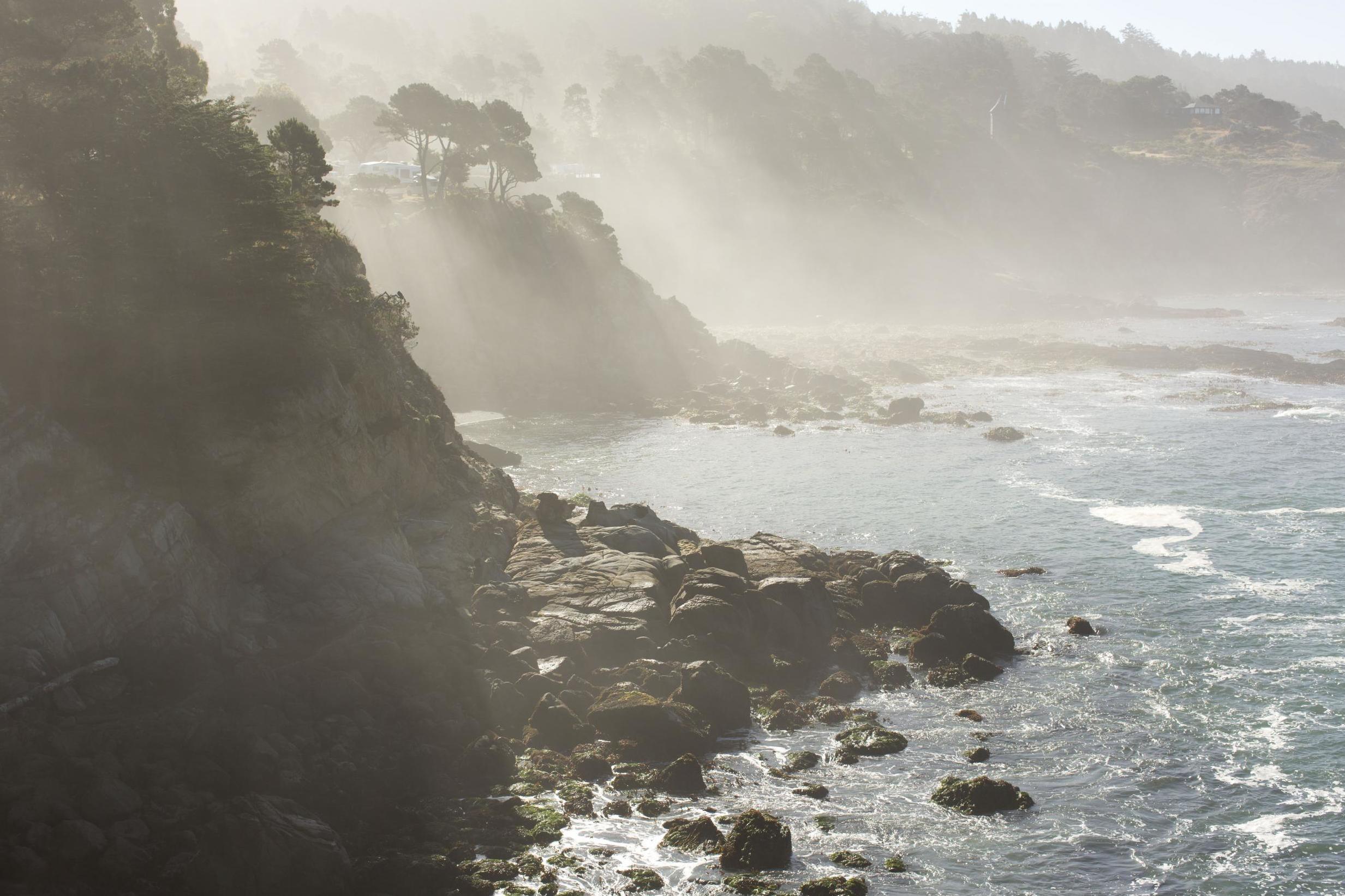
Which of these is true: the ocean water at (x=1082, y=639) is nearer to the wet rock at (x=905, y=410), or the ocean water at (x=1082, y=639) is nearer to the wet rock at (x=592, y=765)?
the wet rock at (x=592, y=765)

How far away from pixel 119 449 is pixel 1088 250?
18945 cm

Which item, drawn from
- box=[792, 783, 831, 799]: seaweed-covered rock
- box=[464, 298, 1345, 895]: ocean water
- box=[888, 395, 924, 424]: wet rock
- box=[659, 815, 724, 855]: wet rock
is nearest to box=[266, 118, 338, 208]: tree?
box=[464, 298, 1345, 895]: ocean water

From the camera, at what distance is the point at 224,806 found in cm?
2244

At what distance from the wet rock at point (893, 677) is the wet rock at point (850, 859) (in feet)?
35.4

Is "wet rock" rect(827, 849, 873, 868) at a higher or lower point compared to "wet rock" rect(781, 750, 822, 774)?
lower

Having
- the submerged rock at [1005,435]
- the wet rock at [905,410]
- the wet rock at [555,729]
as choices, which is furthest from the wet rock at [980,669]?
the wet rock at [905,410]

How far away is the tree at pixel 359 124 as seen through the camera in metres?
131

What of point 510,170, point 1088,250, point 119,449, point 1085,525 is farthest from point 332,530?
point 1088,250

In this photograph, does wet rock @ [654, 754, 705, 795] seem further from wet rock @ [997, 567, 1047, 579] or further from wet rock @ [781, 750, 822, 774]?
wet rock @ [997, 567, 1047, 579]

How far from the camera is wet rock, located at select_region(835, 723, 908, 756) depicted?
29.6 metres

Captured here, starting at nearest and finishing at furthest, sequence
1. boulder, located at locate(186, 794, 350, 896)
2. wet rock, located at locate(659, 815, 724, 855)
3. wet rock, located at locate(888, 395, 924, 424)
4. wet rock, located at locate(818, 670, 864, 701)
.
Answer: boulder, located at locate(186, 794, 350, 896), wet rock, located at locate(659, 815, 724, 855), wet rock, located at locate(818, 670, 864, 701), wet rock, located at locate(888, 395, 924, 424)

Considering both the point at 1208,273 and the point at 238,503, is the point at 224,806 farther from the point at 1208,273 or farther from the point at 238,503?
the point at 1208,273

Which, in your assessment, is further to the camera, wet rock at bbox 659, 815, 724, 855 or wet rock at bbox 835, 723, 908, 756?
wet rock at bbox 835, 723, 908, 756

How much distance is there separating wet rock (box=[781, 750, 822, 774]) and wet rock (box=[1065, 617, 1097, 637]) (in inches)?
545
